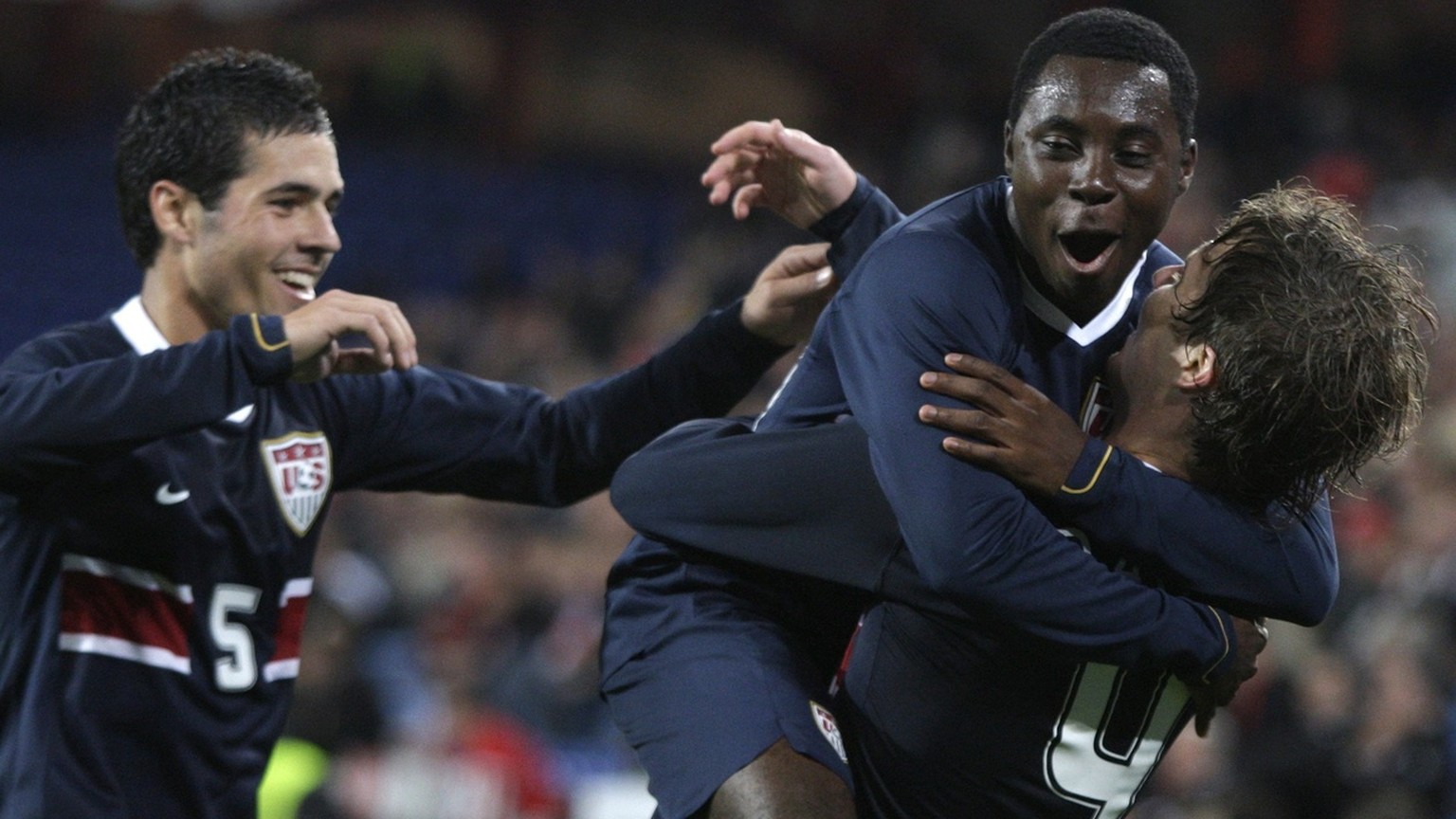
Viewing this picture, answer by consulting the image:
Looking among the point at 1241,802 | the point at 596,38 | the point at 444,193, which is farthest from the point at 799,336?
the point at 596,38

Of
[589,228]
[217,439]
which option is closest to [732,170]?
[217,439]

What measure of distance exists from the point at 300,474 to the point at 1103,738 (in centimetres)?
139

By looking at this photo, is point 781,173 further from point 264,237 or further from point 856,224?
point 264,237

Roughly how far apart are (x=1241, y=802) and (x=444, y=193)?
8426mm

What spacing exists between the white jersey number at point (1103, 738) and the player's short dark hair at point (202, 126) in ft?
5.14

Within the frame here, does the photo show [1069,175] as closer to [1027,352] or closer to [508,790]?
[1027,352]

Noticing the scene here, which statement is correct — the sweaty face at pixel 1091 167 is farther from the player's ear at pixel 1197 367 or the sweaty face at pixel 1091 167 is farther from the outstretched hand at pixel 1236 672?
the outstretched hand at pixel 1236 672

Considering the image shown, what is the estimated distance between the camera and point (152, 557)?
277cm

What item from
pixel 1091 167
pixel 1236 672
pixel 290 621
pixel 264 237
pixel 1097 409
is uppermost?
pixel 1091 167

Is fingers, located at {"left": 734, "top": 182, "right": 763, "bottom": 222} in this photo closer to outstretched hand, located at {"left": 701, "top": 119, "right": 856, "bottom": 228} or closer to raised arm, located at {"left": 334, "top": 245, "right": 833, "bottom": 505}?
outstretched hand, located at {"left": 701, "top": 119, "right": 856, "bottom": 228}

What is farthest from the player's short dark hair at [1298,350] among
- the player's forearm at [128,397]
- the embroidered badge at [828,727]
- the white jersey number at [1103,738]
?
the player's forearm at [128,397]

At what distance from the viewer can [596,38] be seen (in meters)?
13.9

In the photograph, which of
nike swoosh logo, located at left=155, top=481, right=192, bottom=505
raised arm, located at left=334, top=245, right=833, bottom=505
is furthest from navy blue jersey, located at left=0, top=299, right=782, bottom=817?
raised arm, located at left=334, top=245, right=833, bottom=505

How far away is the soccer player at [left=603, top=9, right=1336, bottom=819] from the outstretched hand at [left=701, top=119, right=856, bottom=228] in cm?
40
